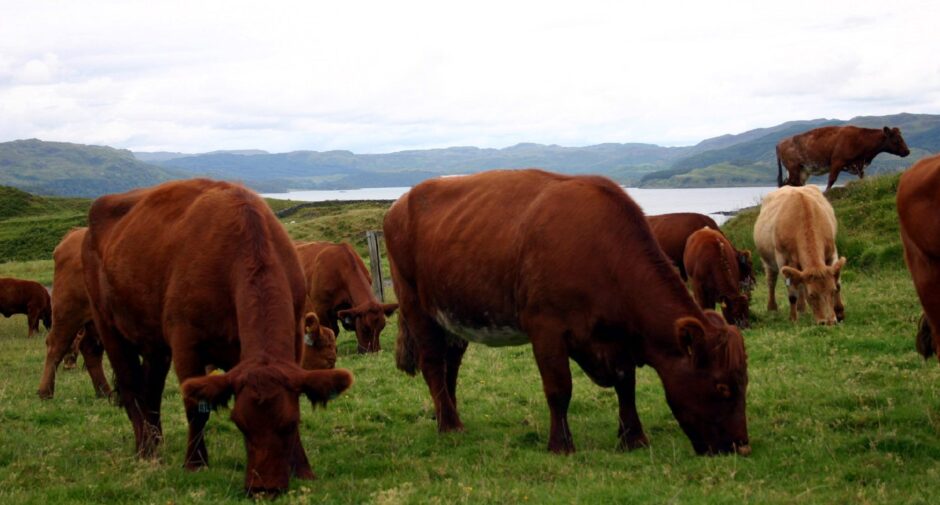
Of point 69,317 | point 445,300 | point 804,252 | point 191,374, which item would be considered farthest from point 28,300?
point 804,252

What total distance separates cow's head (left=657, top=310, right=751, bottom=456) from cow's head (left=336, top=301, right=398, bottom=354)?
35.3ft

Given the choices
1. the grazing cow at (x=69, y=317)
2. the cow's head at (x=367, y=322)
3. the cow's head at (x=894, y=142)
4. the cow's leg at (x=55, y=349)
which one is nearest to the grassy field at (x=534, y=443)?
the cow's leg at (x=55, y=349)

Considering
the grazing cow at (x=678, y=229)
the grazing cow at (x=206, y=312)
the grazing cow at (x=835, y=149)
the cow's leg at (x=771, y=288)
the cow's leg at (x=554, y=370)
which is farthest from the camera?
the grazing cow at (x=835, y=149)

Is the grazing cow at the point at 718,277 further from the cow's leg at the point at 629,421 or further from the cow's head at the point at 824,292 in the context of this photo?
the cow's leg at the point at 629,421

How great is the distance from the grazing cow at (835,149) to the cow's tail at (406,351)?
933 inches

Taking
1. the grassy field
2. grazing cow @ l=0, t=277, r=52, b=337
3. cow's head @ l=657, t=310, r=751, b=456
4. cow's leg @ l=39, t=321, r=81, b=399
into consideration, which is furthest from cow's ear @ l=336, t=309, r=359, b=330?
cow's head @ l=657, t=310, r=751, b=456

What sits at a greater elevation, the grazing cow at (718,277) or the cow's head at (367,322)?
the grazing cow at (718,277)

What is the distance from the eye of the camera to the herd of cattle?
7.76 meters

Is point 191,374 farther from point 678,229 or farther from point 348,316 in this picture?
point 678,229

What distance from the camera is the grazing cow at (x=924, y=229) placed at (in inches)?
320

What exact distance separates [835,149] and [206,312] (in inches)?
1102

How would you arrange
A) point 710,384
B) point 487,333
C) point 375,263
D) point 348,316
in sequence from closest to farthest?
point 710,384 → point 487,333 → point 348,316 → point 375,263

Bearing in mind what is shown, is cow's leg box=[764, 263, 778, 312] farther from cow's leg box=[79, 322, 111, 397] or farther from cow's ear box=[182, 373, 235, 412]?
cow's ear box=[182, 373, 235, 412]

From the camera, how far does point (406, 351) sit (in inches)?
464
